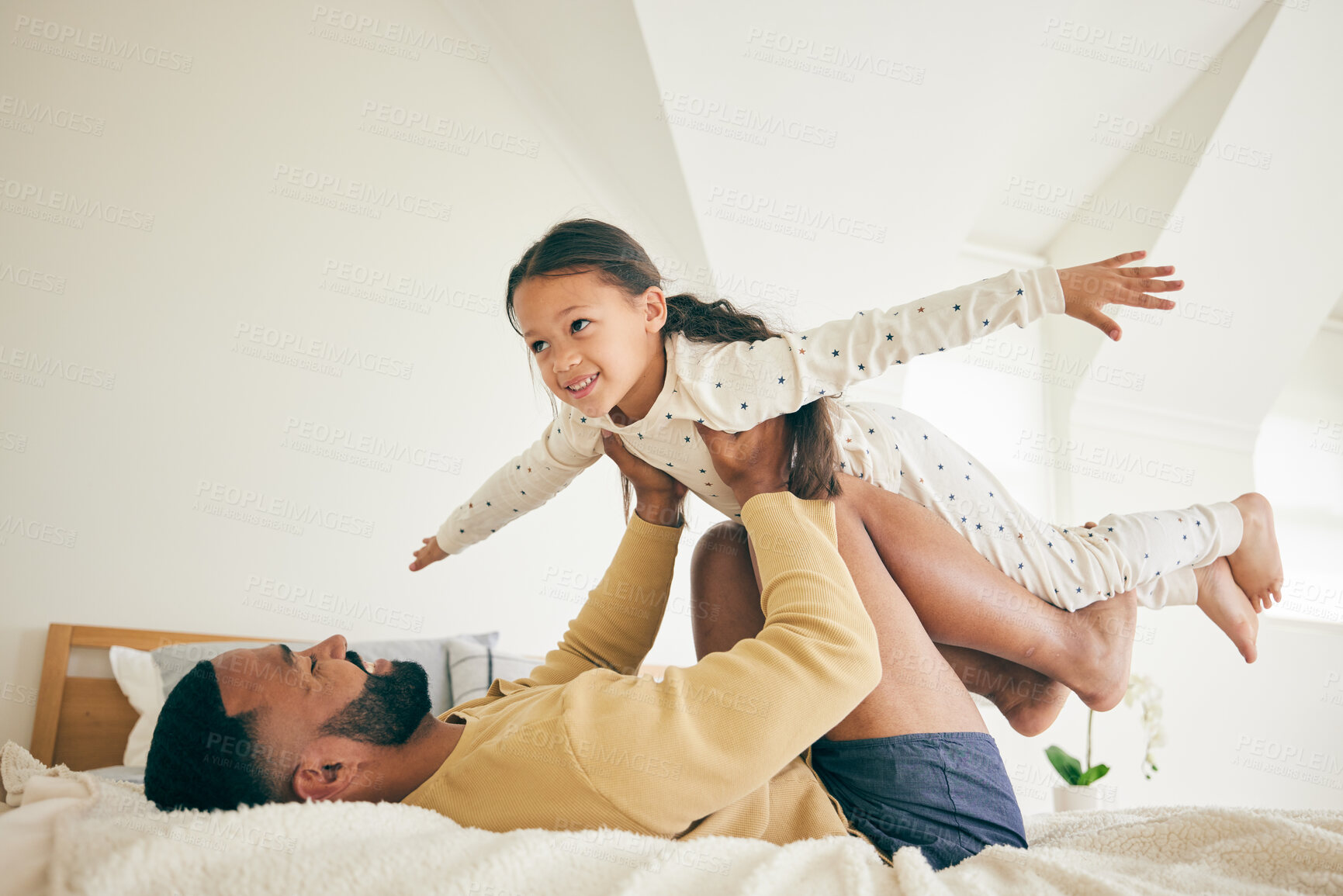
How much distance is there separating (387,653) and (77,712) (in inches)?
28.2

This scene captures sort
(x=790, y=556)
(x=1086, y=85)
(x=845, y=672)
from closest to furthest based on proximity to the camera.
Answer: (x=845, y=672) < (x=790, y=556) < (x=1086, y=85)

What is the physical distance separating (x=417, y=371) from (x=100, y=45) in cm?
118

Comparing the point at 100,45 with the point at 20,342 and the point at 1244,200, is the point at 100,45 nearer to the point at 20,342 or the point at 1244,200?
the point at 20,342

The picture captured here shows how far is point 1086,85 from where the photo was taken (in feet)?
9.77

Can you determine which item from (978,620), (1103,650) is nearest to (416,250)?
(978,620)

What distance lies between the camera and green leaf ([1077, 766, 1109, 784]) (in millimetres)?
2718

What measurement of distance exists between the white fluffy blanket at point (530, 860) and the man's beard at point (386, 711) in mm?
153

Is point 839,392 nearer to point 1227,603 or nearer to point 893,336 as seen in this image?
point 893,336

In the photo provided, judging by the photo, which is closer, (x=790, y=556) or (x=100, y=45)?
(x=790, y=556)

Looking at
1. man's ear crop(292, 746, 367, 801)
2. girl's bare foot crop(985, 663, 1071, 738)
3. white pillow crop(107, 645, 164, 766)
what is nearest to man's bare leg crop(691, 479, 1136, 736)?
girl's bare foot crop(985, 663, 1071, 738)

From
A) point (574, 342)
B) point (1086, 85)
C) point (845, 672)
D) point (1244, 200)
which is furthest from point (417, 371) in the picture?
point (1244, 200)

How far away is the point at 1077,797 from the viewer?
272cm

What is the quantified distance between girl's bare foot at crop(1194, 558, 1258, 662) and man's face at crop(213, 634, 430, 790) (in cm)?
130

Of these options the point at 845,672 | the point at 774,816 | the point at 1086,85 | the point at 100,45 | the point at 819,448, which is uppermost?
the point at 1086,85
